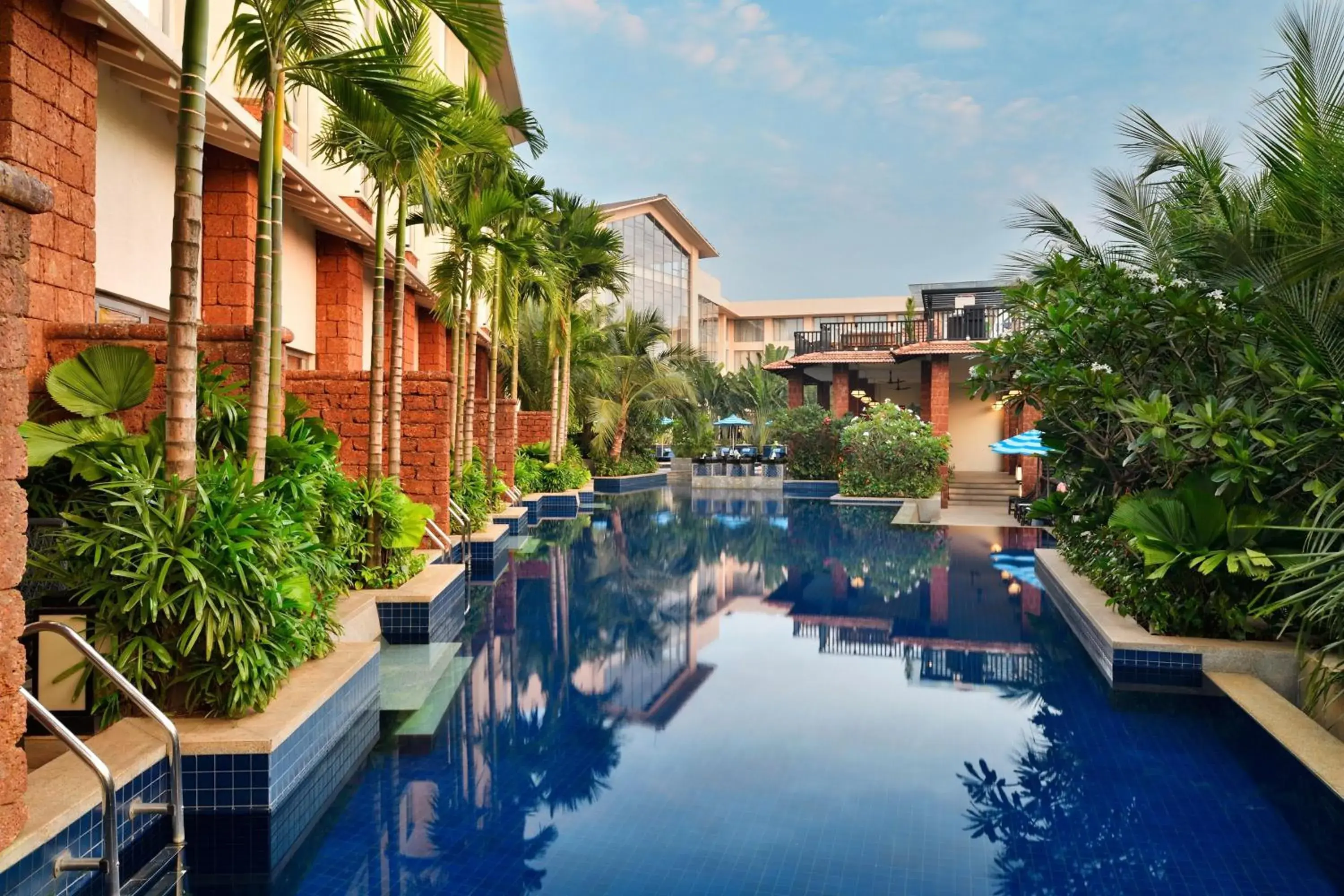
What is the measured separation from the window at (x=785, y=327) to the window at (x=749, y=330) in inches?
35.8

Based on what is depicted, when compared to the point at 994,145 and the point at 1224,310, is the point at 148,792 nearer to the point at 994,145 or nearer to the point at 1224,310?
the point at 1224,310

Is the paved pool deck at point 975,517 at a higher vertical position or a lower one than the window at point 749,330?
lower

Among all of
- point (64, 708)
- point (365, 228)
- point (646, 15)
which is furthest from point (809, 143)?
point (64, 708)

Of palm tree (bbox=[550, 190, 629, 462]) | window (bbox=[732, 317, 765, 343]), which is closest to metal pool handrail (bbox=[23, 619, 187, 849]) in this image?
palm tree (bbox=[550, 190, 629, 462])

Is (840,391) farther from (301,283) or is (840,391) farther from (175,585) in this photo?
(175,585)

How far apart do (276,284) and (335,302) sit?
18.0ft

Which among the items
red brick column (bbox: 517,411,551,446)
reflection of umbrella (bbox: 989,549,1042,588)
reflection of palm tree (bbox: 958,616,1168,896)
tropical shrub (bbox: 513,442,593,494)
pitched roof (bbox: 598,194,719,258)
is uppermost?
pitched roof (bbox: 598,194,719,258)

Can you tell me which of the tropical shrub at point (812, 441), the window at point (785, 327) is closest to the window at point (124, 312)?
the tropical shrub at point (812, 441)

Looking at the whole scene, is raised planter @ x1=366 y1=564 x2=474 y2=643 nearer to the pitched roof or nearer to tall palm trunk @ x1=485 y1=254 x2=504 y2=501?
tall palm trunk @ x1=485 y1=254 x2=504 y2=501

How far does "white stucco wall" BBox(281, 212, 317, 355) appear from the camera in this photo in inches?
416

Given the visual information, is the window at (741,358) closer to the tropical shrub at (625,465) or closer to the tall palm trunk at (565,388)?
the tropical shrub at (625,465)

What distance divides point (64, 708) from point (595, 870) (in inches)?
105

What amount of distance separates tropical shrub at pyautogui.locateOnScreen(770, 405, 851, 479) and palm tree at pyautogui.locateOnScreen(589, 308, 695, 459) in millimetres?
3559

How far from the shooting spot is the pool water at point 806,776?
4016 mm
